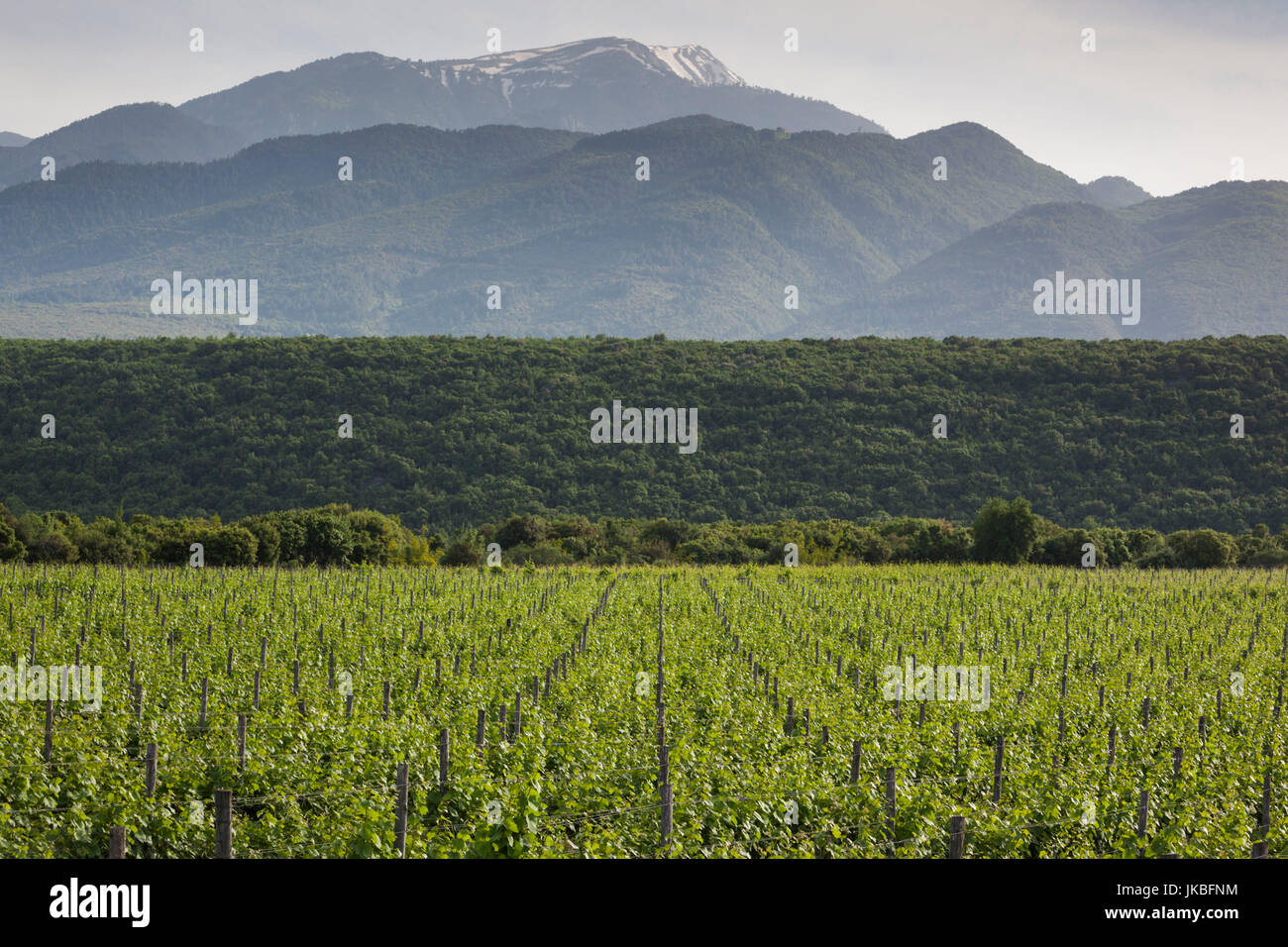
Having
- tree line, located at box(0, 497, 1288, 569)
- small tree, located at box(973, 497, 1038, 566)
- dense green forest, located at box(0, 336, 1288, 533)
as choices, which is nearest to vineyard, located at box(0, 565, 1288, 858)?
tree line, located at box(0, 497, 1288, 569)

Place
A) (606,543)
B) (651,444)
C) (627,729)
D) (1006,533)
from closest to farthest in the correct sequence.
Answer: (627,729) < (1006,533) < (606,543) < (651,444)

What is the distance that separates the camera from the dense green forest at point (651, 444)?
56.8 meters

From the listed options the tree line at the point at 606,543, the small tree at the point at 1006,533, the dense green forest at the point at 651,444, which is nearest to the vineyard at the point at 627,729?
the tree line at the point at 606,543

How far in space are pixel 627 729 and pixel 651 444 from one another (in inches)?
2115

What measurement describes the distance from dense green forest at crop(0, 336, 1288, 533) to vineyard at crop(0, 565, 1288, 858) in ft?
104

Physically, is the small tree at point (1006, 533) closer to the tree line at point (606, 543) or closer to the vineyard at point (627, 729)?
the tree line at point (606, 543)

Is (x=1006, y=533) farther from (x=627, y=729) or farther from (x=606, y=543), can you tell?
(x=627, y=729)

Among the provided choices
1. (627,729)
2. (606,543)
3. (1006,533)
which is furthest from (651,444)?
(627,729)

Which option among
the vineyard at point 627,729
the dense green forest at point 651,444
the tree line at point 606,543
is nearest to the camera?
the vineyard at point 627,729

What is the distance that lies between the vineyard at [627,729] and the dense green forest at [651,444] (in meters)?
31.7

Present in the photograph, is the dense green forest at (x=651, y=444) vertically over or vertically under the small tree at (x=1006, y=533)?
over

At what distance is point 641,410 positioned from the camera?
69.9m

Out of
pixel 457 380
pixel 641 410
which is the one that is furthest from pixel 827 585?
pixel 457 380

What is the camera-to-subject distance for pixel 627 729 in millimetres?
11688
